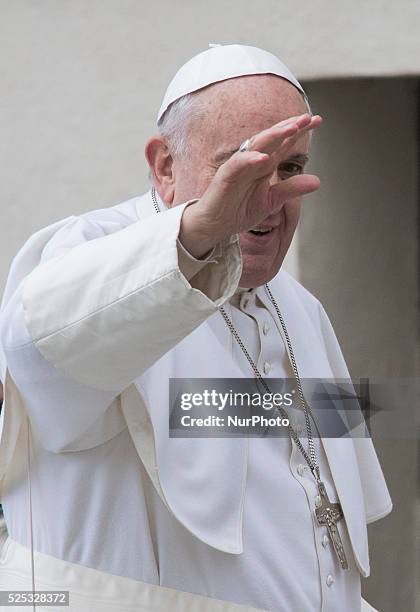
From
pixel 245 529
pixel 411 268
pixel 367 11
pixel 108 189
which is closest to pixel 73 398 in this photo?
pixel 245 529

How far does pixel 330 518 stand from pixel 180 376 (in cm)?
48

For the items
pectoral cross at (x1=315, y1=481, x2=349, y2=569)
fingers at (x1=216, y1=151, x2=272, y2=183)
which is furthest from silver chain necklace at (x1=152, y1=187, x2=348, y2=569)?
fingers at (x1=216, y1=151, x2=272, y2=183)

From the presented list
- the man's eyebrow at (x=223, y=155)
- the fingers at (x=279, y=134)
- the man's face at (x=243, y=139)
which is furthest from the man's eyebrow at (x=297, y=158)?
the fingers at (x=279, y=134)

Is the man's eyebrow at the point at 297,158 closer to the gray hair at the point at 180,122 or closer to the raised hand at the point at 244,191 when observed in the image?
the gray hair at the point at 180,122

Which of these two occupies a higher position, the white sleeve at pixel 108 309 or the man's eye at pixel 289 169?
the man's eye at pixel 289 169

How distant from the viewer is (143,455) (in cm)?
220

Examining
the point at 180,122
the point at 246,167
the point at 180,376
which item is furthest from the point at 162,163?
the point at 246,167

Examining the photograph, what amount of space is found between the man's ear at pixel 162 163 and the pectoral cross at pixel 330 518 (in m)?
0.73

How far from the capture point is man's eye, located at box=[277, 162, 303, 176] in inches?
97.4

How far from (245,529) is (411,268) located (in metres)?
3.32

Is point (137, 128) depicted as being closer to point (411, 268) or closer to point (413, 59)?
point (413, 59)

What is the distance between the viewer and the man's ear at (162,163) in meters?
2.57

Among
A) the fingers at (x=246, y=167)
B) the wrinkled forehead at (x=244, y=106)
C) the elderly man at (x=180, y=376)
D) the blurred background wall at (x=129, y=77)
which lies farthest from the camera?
the blurred background wall at (x=129, y=77)

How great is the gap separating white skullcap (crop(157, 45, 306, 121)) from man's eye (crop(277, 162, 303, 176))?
0.18 metres
